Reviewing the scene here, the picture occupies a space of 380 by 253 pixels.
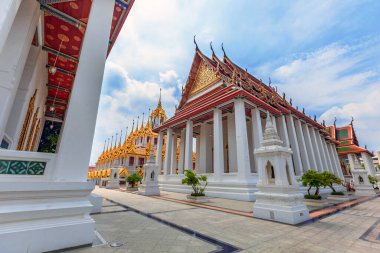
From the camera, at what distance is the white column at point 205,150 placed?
1516 cm

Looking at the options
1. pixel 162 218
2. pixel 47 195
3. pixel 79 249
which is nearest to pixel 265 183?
pixel 162 218

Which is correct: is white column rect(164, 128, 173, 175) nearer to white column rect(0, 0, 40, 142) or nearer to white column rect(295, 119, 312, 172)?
white column rect(295, 119, 312, 172)

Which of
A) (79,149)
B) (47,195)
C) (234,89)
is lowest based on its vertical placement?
(47,195)

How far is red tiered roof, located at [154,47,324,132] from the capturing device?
39.0 feet

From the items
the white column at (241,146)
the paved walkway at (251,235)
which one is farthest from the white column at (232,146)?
the paved walkway at (251,235)

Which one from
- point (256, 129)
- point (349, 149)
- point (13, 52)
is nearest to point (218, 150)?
point (256, 129)

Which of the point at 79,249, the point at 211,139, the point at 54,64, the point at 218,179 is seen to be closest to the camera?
the point at 79,249

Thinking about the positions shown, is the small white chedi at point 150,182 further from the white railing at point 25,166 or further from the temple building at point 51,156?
the white railing at point 25,166

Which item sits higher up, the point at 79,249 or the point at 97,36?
the point at 97,36

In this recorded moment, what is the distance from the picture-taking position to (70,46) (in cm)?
572

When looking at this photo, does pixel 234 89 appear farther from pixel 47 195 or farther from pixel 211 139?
pixel 47 195

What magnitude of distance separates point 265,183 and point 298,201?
934 mm

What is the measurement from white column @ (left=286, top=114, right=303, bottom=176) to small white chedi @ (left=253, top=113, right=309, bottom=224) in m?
9.76

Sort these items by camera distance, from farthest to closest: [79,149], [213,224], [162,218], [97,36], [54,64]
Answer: [54,64] < [162,218] < [213,224] < [97,36] < [79,149]
